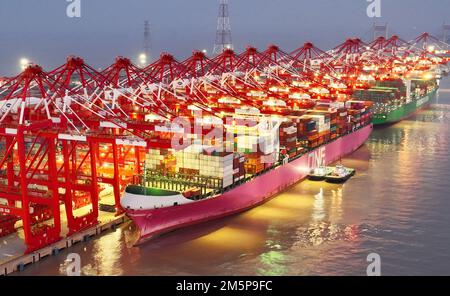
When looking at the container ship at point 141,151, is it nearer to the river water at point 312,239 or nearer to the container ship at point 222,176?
the container ship at point 222,176

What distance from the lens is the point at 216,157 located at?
85.7 feet

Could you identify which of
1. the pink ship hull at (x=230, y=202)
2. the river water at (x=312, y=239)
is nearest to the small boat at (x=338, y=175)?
the river water at (x=312, y=239)

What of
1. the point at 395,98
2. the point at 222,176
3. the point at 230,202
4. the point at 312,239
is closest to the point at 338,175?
the point at 230,202

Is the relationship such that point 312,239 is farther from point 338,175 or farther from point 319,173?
point 319,173

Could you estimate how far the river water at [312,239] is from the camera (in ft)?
68.2

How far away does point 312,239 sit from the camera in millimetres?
23781

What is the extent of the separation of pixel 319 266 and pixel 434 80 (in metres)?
68.6

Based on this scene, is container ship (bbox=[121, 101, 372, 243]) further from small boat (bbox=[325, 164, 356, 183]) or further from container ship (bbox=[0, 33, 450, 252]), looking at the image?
small boat (bbox=[325, 164, 356, 183])

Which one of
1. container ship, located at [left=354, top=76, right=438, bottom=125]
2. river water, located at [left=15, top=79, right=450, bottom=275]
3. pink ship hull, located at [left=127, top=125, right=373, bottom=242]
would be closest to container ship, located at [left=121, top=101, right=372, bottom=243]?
pink ship hull, located at [left=127, top=125, right=373, bottom=242]

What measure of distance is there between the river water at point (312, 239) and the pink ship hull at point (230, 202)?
0.43 m

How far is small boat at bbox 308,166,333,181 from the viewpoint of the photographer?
3475 cm

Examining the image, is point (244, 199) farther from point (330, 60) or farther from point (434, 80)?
point (434, 80)
